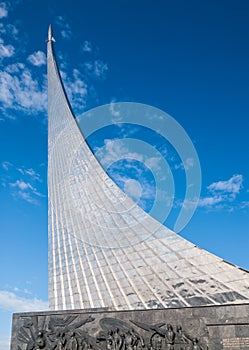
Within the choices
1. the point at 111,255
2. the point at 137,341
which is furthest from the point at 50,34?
the point at 137,341

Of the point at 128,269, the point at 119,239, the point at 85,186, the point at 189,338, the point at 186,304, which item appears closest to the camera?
the point at 189,338

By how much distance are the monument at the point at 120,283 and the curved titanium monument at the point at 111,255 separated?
2 centimetres

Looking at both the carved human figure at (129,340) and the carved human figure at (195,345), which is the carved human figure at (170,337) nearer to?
the carved human figure at (195,345)

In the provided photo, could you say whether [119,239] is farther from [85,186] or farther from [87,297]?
[85,186]

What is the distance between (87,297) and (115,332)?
1781mm

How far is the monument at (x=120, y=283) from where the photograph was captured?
7336 mm

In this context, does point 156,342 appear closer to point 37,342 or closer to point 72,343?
point 72,343

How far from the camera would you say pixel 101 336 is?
8008mm

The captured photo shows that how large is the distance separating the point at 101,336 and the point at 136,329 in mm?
740

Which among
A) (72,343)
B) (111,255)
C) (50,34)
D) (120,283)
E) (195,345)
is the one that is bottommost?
(195,345)

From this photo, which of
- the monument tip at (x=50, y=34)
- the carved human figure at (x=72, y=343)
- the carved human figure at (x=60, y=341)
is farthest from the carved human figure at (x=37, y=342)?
the monument tip at (x=50, y=34)

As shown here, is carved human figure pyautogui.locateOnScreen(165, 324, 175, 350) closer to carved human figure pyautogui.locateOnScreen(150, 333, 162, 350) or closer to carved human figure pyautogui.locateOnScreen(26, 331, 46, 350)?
carved human figure pyautogui.locateOnScreen(150, 333, 162, 350)

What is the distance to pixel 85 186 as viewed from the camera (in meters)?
12.3

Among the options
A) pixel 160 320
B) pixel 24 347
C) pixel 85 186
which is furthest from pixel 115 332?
pixel 85 186
